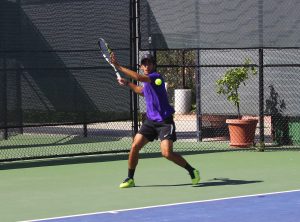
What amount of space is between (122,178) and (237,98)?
17.4 feet

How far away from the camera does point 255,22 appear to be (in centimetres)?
1497

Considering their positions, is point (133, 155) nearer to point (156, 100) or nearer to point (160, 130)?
point (160, 130)

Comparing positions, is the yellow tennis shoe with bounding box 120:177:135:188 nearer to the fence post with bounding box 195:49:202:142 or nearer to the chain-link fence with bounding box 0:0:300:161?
the chain-link fence with bounding box 0:0:300:161

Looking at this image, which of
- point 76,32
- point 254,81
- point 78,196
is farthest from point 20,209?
point 254,81

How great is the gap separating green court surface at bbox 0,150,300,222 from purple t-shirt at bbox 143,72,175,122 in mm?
993

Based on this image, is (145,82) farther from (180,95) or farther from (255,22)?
(180,95)

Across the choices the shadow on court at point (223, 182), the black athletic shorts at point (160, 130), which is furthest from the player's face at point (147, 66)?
the shadow on court at point (223, 182)

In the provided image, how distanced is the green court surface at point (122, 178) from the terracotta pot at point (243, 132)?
28.3 inches

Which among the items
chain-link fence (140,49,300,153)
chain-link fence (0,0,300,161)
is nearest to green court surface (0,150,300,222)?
chain-link fence (0,0,300,161)

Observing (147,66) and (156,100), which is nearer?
(147,66)

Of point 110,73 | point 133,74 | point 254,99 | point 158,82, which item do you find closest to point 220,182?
point 158,82

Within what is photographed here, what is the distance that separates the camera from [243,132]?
1566cm

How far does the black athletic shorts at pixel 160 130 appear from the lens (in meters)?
10.6

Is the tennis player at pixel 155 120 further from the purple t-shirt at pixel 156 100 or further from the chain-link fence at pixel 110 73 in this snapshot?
the chain-link fence at pixel 110 73
